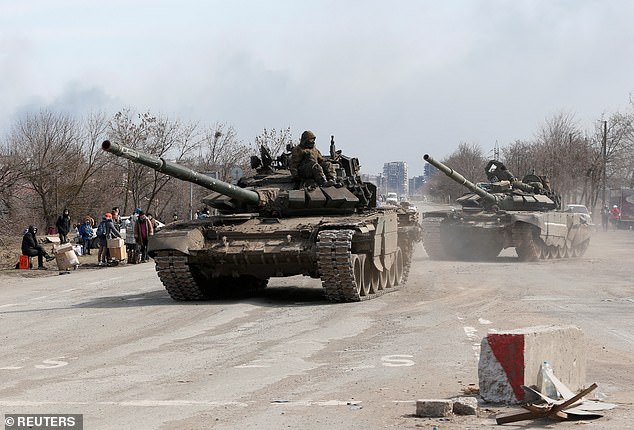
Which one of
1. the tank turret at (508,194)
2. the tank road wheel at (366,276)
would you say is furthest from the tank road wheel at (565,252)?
the tank road wheel at (366,276)

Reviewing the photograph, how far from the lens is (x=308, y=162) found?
17.8m

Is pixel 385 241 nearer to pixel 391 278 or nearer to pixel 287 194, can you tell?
pixel 391 278

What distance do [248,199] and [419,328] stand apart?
16.5 ft

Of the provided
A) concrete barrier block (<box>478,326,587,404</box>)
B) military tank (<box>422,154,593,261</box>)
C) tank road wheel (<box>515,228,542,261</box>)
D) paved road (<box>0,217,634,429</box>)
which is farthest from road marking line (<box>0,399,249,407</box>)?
tank road wheel (<box>515,228,542,261</box>)

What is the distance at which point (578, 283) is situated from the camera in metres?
20.0

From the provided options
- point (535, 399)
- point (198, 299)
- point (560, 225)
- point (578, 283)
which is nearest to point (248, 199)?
point (198, 299)

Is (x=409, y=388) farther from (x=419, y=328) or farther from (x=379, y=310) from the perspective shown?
(x=379, y=310)

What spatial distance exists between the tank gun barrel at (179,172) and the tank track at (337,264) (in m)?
1.88

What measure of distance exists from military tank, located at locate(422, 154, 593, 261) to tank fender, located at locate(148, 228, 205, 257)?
1011 cm

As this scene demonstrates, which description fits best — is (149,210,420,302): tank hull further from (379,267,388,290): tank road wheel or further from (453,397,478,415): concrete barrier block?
(453,397,478,415): concrete barrier block

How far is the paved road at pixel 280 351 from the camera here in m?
7.77

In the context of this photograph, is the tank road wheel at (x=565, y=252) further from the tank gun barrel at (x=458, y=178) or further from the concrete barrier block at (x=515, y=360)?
the concrete barrier block at (x=515, y=360)

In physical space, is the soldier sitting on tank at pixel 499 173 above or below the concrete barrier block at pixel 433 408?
above

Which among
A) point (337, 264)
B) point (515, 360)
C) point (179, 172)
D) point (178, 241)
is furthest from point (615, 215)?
point (515, 360)
